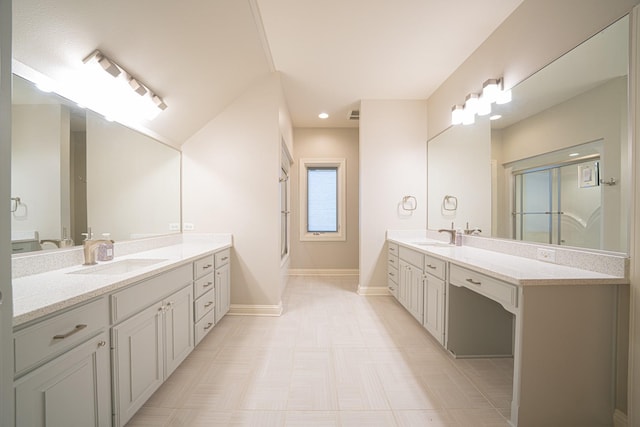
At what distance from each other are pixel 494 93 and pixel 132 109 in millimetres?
3053

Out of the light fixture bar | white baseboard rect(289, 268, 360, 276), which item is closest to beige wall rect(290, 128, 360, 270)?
white baseboard rect(289, 268, 360, 276)

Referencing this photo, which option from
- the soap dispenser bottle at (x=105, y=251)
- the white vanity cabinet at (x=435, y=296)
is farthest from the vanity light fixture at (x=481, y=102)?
the soap dispenser bottle at (x=105, y=251)

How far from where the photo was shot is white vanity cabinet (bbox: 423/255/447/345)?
211 cm

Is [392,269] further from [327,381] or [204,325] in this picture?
[204,325]

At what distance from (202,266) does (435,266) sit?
2001 mm

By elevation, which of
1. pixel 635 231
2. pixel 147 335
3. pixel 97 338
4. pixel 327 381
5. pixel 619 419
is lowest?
pixel 327 381

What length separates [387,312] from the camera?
304cm

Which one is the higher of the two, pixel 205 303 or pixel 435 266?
pixel 435 266

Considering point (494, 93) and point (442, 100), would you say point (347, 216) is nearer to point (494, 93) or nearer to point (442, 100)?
point (442, 100)

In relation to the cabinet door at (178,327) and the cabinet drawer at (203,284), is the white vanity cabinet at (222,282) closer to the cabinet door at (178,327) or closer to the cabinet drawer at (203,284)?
the cabinet drawer at (203,284)

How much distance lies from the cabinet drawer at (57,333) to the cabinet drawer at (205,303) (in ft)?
3.14

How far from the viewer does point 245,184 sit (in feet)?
9.57

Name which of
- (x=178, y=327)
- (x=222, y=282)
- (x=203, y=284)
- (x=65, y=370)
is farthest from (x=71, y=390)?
(x=222, y=282)

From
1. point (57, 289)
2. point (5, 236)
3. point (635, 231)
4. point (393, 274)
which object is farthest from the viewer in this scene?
point (393, 274)
